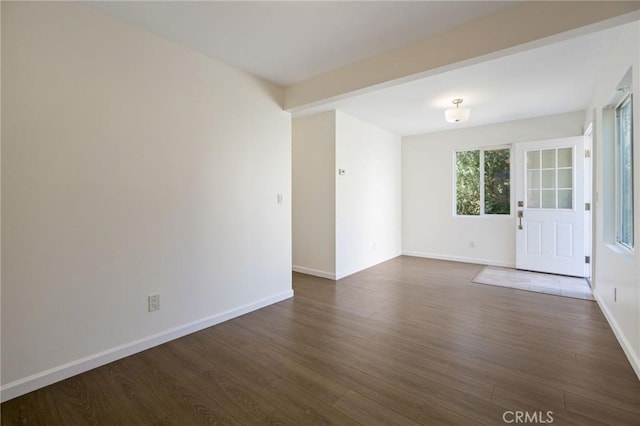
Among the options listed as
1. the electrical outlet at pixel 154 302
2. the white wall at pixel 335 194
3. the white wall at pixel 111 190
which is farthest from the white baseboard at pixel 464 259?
the electrical outlet at pixel 154 302

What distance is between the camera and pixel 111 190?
220cm

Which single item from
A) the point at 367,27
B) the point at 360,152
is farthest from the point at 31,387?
the point at 360,152

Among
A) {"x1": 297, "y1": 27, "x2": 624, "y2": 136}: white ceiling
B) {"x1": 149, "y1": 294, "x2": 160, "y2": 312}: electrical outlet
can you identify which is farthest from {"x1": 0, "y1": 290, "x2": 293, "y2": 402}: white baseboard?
{"x1": 297, "y1": 27, "x2": 624, "y2": 136}: white ceiling

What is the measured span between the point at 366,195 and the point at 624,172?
312 cm

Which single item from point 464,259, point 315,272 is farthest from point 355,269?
point 464,259

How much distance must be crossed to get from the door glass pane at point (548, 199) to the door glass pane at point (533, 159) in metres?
0.42

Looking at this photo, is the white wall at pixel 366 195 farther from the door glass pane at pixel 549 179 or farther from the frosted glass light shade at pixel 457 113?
the door glass pane at pixel 549 179

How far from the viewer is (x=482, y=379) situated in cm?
198

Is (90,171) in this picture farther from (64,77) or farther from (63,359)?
(63,359)

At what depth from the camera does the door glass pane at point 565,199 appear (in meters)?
4.52

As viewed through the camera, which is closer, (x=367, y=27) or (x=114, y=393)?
(x=114, y=393)

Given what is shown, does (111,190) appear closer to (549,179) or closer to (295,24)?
(295,24)

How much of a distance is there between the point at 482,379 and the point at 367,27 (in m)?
2.65

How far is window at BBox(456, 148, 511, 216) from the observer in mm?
5332
